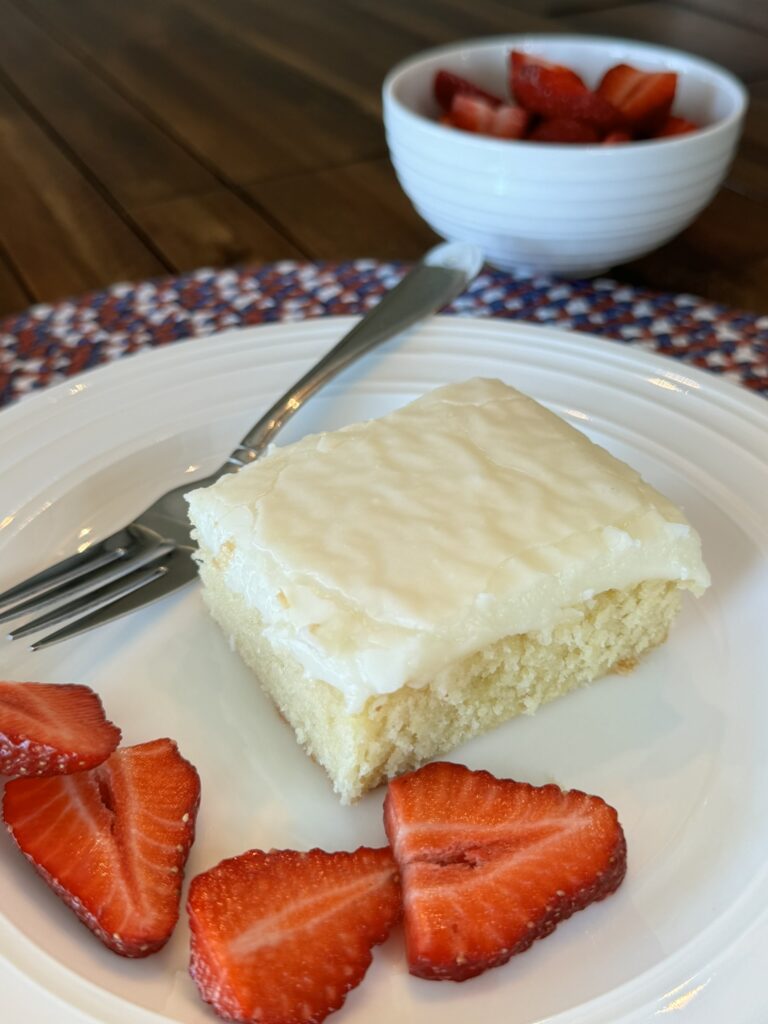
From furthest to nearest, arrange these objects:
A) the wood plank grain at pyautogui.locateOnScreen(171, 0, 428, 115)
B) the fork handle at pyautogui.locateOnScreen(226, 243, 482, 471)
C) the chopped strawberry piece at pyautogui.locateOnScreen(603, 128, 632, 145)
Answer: the wood plank grain at pyautogui.locateOnScreen(171, 0, 428, 115)
the chopped strawberry piece at pyautogui.locateOnScreen(603, 128, 632, 145)
the fork handle at pyautogui.locateOnScreen(226, 243, 482, 471)

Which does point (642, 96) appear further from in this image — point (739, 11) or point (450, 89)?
point (739, 11)

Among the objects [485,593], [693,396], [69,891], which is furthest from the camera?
[693,396]

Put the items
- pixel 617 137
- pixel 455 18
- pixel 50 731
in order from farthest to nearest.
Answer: pixel 455 18 → pixel 617 137 → pixel 50 731

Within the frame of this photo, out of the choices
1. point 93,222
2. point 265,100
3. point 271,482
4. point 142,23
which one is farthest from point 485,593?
point 142,23

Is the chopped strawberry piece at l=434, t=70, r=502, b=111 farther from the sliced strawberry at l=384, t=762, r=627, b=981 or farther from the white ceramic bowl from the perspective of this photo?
the sliced strawberry at l=384, t=762, r=627, b=981

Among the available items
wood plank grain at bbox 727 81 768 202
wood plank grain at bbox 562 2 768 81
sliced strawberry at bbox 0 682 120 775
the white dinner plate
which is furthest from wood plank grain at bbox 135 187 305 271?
wood plank grain at bbox 562 2 768 81

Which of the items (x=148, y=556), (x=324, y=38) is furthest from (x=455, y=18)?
(x=148, y=556)

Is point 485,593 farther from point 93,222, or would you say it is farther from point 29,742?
point 93,222
